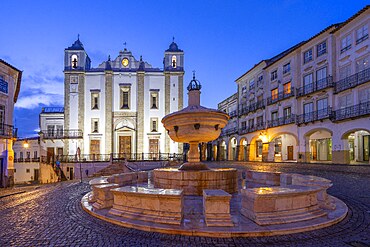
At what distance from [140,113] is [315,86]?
2056 centimetres

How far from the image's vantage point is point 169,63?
34.1 metres

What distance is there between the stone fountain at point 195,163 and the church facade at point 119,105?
24127 mm

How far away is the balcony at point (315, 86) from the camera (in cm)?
2453

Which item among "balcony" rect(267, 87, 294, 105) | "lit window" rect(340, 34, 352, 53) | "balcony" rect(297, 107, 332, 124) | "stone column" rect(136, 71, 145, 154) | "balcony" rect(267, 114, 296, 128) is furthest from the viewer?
"stone column" rect(136, 71, 145, 154)

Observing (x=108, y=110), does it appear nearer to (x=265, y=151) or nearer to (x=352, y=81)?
(x=265, y=151)

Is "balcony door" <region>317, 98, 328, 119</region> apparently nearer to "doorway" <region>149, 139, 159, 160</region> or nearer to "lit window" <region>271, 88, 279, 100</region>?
"lit window" <region>271, 88, 279, 100</region>

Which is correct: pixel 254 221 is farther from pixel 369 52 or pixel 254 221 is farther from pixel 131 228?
pixel 369 52

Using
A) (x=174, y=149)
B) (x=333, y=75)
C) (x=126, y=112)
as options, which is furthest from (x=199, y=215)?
(x=126, y=112)

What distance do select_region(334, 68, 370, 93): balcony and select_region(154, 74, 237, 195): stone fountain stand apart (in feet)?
60.1

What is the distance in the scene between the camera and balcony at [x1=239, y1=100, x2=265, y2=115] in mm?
35000

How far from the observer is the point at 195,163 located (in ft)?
26.7

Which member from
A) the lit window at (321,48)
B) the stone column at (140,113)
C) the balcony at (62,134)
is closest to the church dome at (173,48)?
the stone column at (140,113)

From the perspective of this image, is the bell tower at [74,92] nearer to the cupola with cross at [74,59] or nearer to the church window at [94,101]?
the cupola with cross at [74,59]

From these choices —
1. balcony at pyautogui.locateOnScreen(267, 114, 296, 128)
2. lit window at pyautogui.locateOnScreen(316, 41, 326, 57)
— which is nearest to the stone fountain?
lit window at pyautogui.locateOnScreen(316, 41, 326, 57)
